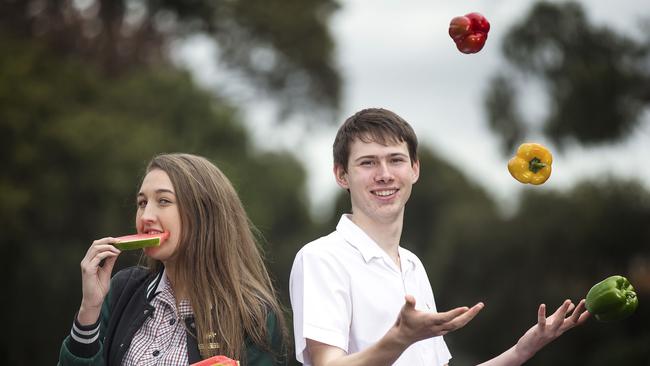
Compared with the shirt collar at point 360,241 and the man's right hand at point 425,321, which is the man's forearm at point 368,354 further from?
the shirt collar at point 360,241

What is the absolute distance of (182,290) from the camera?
219 inches

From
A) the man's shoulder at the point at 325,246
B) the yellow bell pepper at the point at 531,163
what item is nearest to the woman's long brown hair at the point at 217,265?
the man's shoulder at the point at 325,246

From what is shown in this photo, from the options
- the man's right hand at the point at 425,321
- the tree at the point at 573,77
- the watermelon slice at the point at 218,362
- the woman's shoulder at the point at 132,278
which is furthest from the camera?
the tree at the point at 573,77

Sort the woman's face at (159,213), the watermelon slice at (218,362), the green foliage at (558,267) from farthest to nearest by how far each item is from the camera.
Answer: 1. the green foliage at (558,267)
2. the woman's face at (159,213)
3. the watermelon slice at (218,362)

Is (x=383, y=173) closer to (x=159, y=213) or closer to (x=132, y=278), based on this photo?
(x=159, y=213)

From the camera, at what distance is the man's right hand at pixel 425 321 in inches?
162

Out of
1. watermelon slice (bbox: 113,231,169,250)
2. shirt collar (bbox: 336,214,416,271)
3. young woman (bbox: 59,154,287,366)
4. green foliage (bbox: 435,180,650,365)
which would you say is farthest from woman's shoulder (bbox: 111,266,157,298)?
green foliage (bbox: 435,180,650,365)

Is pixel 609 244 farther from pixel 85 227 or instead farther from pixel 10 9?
pixel 10 9

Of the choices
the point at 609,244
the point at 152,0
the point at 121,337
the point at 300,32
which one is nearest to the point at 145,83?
the point at 152,0

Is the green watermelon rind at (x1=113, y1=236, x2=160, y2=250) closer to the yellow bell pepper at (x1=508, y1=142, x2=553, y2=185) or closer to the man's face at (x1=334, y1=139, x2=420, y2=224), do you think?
the man's face at (x1=334, y1=139, x2=420, y2=224)

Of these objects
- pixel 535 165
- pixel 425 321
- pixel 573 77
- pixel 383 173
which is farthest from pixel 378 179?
pixel 573 77

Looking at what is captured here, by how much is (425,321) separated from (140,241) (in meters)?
1.80

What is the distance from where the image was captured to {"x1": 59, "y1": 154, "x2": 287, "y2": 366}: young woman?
17.2ft

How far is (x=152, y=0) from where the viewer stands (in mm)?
40938
